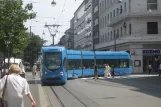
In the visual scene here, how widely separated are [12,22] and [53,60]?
24.7 ft

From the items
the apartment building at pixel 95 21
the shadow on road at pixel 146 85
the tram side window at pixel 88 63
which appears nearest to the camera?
the shadow on road at pixel 146 85

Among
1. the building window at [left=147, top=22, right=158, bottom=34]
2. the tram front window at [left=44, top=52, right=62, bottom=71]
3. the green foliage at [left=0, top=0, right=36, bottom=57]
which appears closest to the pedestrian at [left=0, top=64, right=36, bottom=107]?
the green foliage at [left=0, top=0, right=36, bottom=57]

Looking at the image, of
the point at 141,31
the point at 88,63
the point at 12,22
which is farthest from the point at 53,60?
the point at 141,31

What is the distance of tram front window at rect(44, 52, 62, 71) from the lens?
31.2 meters

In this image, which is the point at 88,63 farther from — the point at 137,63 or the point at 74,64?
the point at 137,63

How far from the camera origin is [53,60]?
31391 mm

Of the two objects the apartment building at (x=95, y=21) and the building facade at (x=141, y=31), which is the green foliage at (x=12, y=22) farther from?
the apartment building at (x=95, y=21)

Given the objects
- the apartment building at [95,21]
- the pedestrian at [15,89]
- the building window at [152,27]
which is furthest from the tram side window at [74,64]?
the apartment building at [95,21]

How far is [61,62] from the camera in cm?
3125

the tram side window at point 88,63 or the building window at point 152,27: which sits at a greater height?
the building window at point 152,27

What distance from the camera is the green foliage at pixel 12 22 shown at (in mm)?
24234

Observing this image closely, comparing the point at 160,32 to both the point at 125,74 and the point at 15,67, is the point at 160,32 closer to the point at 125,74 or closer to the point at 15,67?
the point at 125,74

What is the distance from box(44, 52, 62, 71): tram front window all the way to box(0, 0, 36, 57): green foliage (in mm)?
4966

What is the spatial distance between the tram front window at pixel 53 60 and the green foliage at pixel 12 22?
4.97 meters
